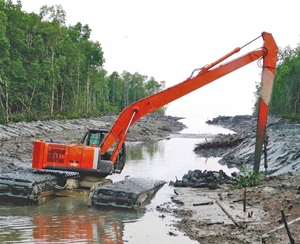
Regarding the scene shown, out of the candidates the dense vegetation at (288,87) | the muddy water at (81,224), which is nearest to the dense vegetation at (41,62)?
the muddy water at (81,224)

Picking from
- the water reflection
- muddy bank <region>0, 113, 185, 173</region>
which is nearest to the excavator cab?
muddy bank <region>0, 113, 185, 173</region>

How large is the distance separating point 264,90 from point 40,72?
37937mm

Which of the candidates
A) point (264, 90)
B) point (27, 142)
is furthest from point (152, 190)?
point (27, 142)

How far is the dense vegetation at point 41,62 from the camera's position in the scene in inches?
1756

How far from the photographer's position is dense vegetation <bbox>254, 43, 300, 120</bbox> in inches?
2995

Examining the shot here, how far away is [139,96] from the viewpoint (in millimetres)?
143000

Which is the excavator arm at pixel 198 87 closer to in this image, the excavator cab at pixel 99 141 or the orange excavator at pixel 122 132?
the orange excavator at pixel 122 132

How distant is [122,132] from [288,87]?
7355 cm

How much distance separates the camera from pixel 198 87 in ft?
52.6

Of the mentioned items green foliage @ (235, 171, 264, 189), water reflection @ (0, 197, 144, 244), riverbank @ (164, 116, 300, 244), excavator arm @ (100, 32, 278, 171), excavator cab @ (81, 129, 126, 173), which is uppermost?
excavator arm @ (100, 32, 278, 171)

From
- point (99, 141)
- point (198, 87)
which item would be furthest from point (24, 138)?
point (198, 87)

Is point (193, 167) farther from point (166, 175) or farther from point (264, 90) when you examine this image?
point (264, 90)

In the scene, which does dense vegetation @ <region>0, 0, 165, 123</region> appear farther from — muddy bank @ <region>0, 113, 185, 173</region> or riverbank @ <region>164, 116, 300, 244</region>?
riverbank @ <region>164, 116, 300, 244</region>

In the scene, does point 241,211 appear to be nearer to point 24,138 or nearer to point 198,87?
point 198,87
